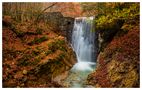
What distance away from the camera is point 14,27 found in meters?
9.49

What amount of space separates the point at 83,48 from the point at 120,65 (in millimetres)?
3958

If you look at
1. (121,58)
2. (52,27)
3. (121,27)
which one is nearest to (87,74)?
(121,58)

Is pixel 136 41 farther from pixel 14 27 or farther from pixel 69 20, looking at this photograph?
pixel 69 20

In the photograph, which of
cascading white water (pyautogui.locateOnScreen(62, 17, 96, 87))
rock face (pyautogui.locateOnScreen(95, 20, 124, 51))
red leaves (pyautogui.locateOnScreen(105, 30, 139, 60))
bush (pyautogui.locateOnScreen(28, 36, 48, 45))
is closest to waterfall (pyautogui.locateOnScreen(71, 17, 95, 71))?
cascading white water (pyautogui.locateOnScreen(62, 17, 96, 87))

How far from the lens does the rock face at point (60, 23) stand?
12059 millimetres

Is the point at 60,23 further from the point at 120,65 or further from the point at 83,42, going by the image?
the point at 120,65

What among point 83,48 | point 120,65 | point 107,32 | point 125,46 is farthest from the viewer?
point 83,48

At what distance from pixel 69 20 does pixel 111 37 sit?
3771 mm

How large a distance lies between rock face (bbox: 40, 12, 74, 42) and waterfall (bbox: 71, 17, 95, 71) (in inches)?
10.3

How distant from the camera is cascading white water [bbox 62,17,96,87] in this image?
866 cm

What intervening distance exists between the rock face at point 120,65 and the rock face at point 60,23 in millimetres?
3845

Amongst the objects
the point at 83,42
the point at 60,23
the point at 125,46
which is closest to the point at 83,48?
the point at 83,42

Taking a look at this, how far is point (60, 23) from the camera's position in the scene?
1252 cm

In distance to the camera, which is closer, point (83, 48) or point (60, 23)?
point (83, 48)
